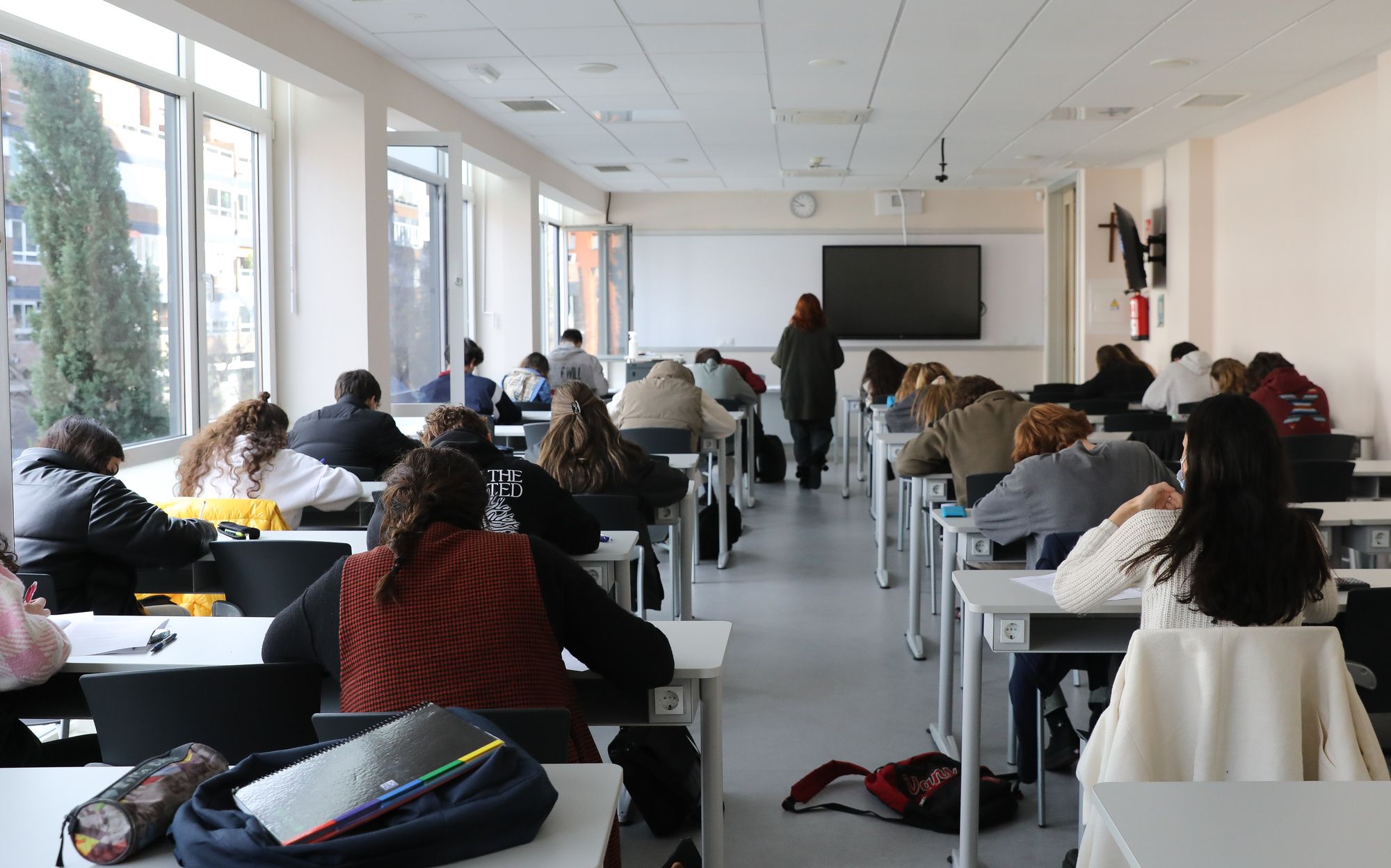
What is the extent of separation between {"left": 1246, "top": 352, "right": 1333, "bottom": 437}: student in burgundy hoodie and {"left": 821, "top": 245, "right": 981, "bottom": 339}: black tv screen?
266 inches

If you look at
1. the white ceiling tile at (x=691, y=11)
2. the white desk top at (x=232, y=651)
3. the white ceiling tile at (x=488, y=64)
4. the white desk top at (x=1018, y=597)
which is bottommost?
the white desk top at (x=232, y=651)

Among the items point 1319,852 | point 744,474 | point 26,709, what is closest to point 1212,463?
point 1319,852

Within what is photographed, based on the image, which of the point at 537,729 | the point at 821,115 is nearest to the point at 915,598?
the point at 537,729

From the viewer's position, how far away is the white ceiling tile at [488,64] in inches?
255

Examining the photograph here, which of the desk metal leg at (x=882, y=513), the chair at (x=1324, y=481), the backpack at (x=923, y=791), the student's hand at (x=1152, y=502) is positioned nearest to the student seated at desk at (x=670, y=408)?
the desk metal leg at (x=882, y=513)

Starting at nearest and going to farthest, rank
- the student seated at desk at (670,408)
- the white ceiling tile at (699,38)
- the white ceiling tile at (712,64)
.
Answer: the white ceiling tile at (699,38) < the white ceiling tile at (712,64) < the student seated at desk at (670,408)

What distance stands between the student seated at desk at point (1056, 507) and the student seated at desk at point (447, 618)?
1.60 metres

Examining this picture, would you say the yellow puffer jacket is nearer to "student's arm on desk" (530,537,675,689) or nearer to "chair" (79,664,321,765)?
"chair" (79,664,321,765)

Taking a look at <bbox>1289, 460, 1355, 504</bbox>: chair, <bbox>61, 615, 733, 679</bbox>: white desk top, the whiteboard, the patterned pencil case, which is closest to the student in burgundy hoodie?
<bbox>1289, 460, 1355, 504</bbox>: chair

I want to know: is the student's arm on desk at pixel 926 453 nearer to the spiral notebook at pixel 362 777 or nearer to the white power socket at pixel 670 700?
the white power socket at pixel 670 700

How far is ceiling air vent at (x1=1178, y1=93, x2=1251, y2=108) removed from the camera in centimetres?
767

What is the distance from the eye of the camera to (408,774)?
1.34m

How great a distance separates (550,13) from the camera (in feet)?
17.7

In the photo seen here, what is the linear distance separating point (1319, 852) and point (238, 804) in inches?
47.3
